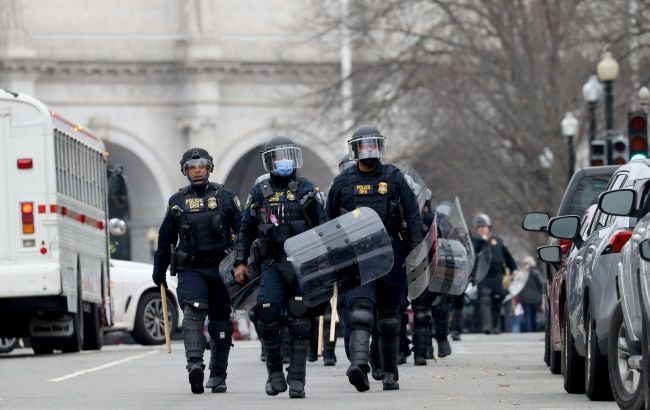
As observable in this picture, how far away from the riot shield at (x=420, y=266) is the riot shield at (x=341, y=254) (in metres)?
0.58

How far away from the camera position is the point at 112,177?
99.3 feet

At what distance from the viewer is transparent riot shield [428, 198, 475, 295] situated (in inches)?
888

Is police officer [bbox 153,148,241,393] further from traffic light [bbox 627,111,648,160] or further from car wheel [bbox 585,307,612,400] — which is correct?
traffic light [bbox 627,111,648,160]

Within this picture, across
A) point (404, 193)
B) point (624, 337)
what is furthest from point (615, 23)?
point (624, 337)

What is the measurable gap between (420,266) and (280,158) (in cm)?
140

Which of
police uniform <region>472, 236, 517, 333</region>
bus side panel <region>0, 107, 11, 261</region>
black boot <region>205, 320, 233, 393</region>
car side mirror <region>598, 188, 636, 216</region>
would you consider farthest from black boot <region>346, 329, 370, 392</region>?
police uniform <region>472, 236, 517, 333</region>

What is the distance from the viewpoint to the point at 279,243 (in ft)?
54.1

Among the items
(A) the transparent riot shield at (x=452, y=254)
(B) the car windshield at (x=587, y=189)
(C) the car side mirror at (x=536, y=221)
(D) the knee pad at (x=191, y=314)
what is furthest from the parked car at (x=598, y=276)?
(A) the transparent riot shield at (x=452, y=254)

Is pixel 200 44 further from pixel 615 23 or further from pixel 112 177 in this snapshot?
pixel 112 177

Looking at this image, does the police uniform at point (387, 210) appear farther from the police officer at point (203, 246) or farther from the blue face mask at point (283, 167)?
the police officer at point (203, 246)

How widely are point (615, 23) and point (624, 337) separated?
105 feet

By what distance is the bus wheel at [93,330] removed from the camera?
28.8 m

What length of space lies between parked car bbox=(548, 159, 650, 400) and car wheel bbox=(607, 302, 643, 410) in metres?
0.10

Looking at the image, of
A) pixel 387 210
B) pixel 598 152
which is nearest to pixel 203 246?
pixel 387 210
